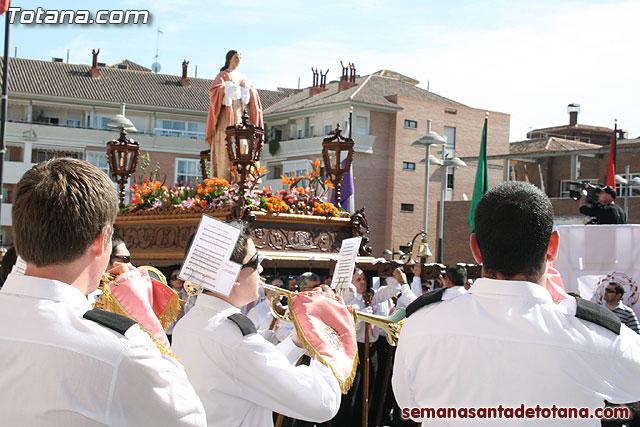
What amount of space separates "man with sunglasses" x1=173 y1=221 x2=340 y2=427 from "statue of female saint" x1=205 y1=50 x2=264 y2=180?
936 centimetres

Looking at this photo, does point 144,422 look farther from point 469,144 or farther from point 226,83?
point 469,144

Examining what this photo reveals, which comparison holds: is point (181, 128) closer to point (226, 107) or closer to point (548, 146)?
point (548, 146)

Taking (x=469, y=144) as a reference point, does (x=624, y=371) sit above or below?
below

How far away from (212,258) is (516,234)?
1447 millimetres

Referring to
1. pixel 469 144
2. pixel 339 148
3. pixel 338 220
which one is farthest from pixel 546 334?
pixel 469 144

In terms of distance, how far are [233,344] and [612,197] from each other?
688cm

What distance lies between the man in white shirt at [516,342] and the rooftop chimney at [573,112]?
56.9 m

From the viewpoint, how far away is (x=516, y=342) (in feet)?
8.11

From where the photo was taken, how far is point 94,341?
81.5 inches

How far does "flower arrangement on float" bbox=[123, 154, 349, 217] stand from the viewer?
10.4m

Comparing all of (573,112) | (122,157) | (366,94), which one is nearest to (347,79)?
(366,94)

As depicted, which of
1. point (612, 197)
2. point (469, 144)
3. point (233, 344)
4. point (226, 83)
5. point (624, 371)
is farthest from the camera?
point (469, 144)

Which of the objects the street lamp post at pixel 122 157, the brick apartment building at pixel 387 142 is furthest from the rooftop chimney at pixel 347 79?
the street lamp post at pixel 122 157

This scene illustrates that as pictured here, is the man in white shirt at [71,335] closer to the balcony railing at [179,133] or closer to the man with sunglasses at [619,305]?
the man with sunglasses at [619,305]
